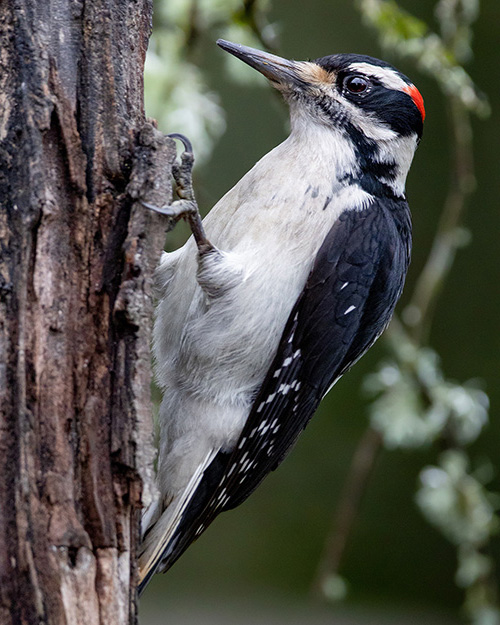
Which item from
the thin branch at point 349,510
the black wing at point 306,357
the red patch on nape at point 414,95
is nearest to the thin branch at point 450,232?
the thin branch at point 349,510

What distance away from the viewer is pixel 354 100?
7.50ft

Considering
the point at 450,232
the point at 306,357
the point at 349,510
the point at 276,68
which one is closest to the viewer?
the point at 306,357

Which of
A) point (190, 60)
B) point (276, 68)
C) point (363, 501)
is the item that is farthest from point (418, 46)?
point (363, 501)

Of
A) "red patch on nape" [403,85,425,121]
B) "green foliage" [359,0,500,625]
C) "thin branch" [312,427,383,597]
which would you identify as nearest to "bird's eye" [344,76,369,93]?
"red patch on nape" [403,85,425,121]

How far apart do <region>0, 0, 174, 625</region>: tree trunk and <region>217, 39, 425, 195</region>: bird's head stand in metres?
0.77

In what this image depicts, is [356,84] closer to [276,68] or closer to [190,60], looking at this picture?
[276,68]

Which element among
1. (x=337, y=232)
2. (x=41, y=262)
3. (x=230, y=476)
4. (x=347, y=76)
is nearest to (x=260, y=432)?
(x=230, y=476)

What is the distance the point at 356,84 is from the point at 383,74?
84 millimetres

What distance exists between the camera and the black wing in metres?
2.12

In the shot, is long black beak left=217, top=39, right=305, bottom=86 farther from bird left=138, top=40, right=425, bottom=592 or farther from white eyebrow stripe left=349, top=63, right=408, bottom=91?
white eyebrow stripe left=349, top=63, right=408, bottom=91

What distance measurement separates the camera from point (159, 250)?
157 cm

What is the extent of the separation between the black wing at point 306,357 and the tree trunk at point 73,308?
0.65 m

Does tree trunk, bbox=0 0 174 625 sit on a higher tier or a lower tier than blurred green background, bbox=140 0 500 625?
lower

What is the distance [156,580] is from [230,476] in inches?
138
